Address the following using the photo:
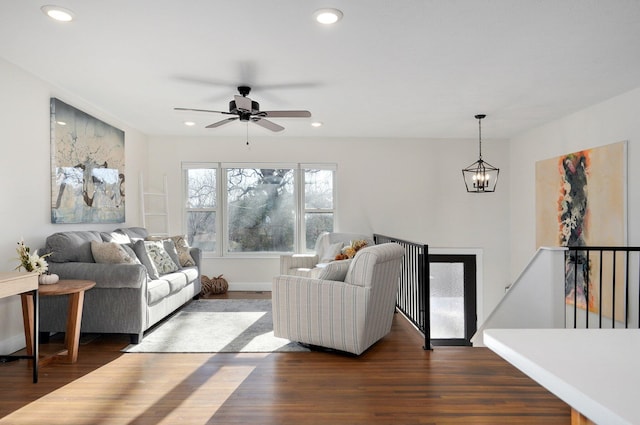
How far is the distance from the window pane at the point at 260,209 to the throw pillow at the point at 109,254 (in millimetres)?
2657

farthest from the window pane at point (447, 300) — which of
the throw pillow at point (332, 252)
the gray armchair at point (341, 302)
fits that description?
the gray armchair at point (341, 302)

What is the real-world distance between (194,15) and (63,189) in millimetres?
2604

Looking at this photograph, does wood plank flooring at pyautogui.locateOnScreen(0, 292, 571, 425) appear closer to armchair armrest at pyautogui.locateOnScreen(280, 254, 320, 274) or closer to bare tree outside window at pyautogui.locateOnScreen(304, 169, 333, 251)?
armchair armrest at pyautogui.locateOnScreen(280, 254, 320, 274)

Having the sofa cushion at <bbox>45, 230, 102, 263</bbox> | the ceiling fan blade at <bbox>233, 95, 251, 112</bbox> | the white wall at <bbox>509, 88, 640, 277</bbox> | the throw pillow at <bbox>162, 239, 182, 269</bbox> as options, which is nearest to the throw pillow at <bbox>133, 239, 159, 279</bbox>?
the sofa cushion at <bbox>45, 230, 102, 263</bbox>

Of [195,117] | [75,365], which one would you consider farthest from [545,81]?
[75,365]

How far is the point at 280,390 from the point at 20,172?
2978 mm

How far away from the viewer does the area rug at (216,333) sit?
347 cm

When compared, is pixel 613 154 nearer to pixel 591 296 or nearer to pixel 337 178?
pixel 591 296

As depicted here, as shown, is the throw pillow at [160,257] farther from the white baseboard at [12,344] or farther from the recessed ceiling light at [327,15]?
the recessed ceiling light at [327,15]

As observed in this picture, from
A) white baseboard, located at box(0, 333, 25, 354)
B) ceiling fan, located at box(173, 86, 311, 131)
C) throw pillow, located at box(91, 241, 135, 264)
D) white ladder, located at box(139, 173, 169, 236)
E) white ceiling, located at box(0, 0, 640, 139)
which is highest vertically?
white ceiling, located at box(0, 0, 640, 139)

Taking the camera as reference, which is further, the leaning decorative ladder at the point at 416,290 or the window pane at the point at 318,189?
the window pane at the point at 318,189

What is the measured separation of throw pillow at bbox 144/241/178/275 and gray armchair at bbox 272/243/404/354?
5.86ft

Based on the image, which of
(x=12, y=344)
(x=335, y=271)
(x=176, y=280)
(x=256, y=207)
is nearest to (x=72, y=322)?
(x=12, y=344)

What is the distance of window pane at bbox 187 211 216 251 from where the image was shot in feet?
20.9
